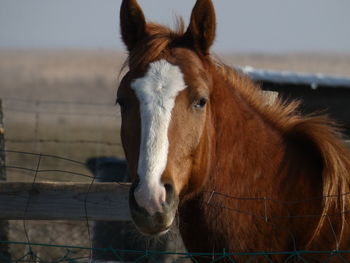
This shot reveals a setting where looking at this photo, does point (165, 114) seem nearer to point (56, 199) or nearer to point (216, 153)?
point (216, 153)

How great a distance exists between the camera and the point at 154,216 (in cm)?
311

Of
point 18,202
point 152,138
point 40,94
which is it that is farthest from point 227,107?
point 40,94

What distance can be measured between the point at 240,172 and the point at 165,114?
702mm

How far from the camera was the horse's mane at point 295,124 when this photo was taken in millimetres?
3619

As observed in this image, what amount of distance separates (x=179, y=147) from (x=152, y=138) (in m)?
0.20

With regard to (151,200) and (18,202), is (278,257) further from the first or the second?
(18,202)

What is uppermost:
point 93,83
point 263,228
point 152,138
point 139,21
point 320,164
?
point 139,21

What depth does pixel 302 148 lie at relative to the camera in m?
3.86

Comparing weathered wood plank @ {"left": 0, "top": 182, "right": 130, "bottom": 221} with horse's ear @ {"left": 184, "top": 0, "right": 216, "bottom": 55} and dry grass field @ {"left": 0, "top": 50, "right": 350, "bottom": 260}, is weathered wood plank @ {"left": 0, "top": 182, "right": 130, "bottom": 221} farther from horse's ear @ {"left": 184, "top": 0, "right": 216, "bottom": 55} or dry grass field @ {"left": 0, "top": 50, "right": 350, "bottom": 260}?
horse's ear @ {"left": 184, "top": 0, "right": 216, "bottom": 55}

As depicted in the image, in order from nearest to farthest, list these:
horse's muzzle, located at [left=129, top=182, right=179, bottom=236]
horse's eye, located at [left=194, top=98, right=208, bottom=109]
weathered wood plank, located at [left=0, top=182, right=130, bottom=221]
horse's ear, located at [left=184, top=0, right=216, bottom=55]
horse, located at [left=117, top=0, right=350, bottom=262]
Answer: horse's muzzle, located at [left=129, top=182, right=179, bottom=236]
horse, located at [left=117, top=0, right=350, bottom=262]
horse's eye, located at [left=194, top=98, right=208, bottom=109]
horse's ear, located at [left=184, top=0, right=216, bottom=55]
weathered wood plank, located at [left=0, top=182, right=130, bottom=221]

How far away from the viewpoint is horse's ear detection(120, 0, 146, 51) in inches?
153

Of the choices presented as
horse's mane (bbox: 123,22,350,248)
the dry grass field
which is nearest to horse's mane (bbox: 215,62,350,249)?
horse's mane (bbox: 123,22,350,248)

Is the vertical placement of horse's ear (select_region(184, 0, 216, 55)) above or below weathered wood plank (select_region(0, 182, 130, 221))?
above

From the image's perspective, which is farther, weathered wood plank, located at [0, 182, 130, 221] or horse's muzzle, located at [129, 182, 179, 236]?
weathered wood plank, located at [0, 182, 130, 221]
